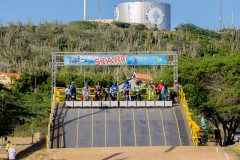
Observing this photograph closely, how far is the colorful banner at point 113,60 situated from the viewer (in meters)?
30.7

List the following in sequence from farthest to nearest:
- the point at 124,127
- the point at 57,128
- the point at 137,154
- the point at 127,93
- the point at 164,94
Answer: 1. the point at 127,93
2. the point at 164,94
3. the point at 124,127
4. the point at 57,128
5. the point at 137,154

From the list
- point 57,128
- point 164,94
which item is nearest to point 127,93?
point 164,94

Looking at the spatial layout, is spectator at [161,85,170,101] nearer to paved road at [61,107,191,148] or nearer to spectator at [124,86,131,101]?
paved road at [61,107,191,148]

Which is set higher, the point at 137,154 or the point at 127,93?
the point at 127,93

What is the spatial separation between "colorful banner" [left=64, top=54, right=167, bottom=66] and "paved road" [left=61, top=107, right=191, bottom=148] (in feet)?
12.7

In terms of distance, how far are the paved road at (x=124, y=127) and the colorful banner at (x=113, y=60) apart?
3858mm

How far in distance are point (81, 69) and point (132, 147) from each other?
6001cm

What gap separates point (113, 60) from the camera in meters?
30.8

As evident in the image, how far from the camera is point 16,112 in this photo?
108 feet

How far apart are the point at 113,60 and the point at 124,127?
6.09 metres

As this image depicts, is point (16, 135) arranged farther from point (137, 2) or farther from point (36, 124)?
point (137, 2)

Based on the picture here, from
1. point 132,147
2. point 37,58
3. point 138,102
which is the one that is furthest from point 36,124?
point 37,58

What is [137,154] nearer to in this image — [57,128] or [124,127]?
[124,127]

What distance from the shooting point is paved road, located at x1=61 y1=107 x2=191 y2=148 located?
24.6m
